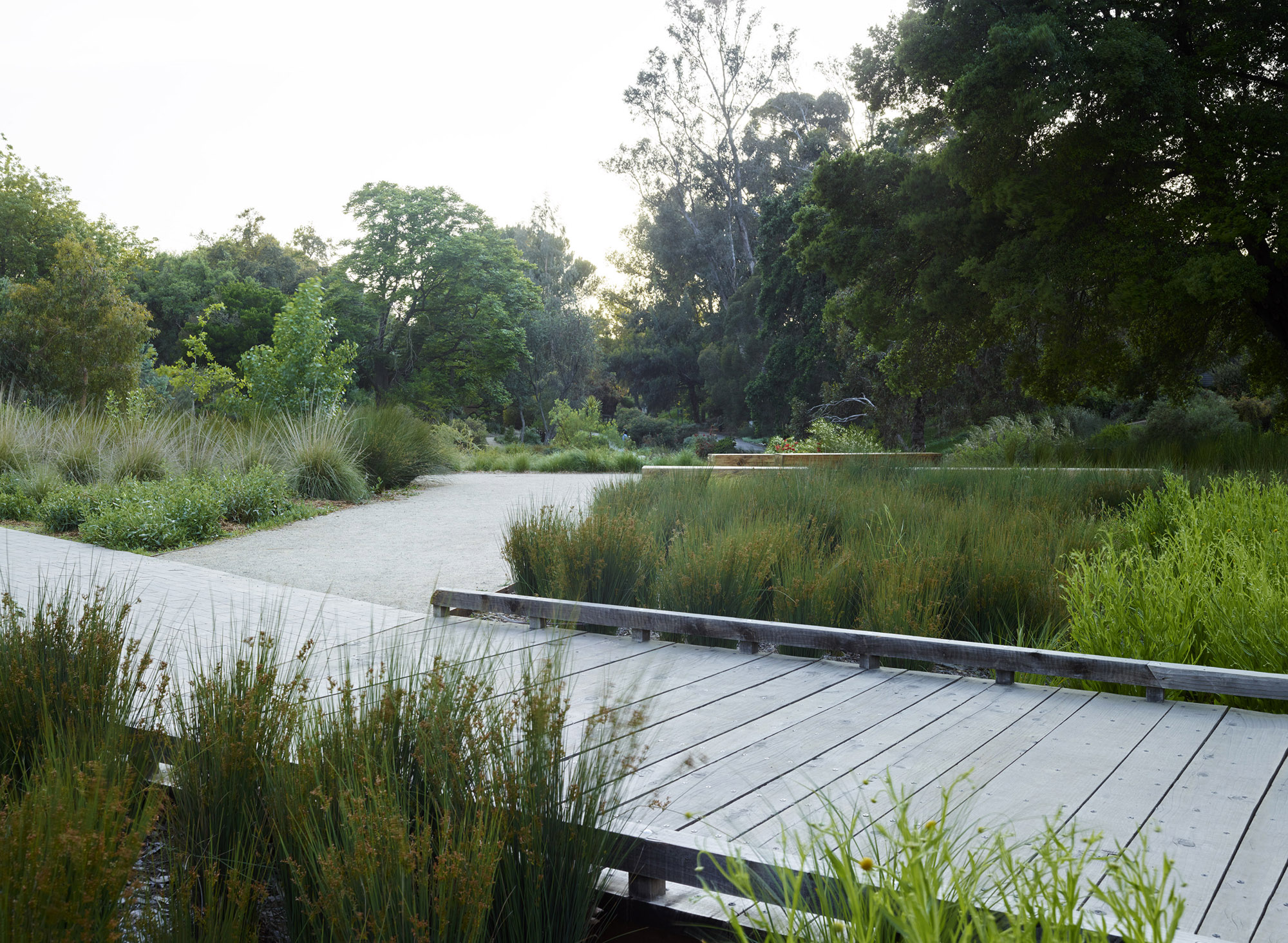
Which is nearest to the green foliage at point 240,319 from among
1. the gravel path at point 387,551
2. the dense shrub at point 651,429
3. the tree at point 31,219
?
the tree at point 31,219

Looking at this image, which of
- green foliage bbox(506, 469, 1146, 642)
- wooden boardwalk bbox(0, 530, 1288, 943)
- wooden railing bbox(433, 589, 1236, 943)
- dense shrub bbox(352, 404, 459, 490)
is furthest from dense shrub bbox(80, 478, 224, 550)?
wooden boardwalk bbox(0, 530, 1288, 943)

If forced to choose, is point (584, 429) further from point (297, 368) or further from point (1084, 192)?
point (1084, 192)

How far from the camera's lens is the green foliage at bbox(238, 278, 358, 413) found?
14.0 m

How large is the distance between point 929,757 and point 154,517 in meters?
7.76

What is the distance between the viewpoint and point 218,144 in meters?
25.0

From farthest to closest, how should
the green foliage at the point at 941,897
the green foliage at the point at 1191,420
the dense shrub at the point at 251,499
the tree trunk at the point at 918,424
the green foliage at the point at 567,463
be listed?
the tree trunk at the point at 918,424 < the green foliage at the point at 567,463 < the green foliage at the point at 1191,420 < the dense shrub at the point at 251,499 < the green foliage at the point at 941,897

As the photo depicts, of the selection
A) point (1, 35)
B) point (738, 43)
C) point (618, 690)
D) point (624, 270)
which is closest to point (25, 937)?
point (618, 690)

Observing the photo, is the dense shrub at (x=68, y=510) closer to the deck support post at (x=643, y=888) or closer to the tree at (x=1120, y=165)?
the deck support post at (x=643, y=888)

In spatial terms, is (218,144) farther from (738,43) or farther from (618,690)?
(618,690)

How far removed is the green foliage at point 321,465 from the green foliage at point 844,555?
578cm

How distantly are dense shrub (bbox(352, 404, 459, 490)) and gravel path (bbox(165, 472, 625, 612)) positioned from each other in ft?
3.82

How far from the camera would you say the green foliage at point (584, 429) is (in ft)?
78.2

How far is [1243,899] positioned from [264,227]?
48.6 metres

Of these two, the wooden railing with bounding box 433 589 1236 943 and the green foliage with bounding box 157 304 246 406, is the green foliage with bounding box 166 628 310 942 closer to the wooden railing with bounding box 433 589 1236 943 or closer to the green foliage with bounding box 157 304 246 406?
the wooden railing with bounding box 433 589 1236 943
